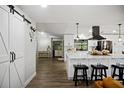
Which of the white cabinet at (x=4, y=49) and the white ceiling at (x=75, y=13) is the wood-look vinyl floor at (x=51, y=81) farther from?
the white ceiling at (x=75, y=13)

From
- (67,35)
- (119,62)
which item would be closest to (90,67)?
(119,62)

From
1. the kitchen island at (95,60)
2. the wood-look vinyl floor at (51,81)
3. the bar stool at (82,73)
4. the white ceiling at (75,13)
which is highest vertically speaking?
the white ceiling at (75,13)

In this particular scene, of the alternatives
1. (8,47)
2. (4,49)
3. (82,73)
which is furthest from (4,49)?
(82,73)

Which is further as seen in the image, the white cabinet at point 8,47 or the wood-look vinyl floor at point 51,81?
the wood-look vinyl floor at point 51,81

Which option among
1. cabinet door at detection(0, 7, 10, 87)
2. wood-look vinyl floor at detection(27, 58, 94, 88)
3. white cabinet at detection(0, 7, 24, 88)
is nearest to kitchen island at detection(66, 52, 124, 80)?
wood-look vinyl floor at detection(27, 58, 94, 88)

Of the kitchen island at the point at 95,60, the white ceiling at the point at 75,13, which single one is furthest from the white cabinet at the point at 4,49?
the kitchen island at the point at 95,60

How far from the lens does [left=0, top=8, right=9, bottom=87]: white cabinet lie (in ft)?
9.27

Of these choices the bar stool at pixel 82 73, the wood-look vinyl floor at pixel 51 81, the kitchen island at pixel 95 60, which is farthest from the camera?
the kitchen island at pixel 95 60

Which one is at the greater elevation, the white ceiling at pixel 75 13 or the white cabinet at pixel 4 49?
the white ceiling at pixel 75 13

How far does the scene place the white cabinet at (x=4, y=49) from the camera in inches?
111

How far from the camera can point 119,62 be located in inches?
248

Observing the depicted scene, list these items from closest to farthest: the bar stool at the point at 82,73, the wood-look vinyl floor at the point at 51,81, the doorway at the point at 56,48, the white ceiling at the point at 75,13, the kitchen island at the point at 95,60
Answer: the white ceiling at the point at 75,13 < the wood-look vinyl floor at the point at 51,81 < the bar stool at the point at 82,73 < the kitchen island at the point at 95,60 < the doorway at the point at 56,48

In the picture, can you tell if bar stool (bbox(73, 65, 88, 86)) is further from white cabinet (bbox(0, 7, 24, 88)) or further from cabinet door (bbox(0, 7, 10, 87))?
cabinet door (bbox(0, 7, 10, 87))
